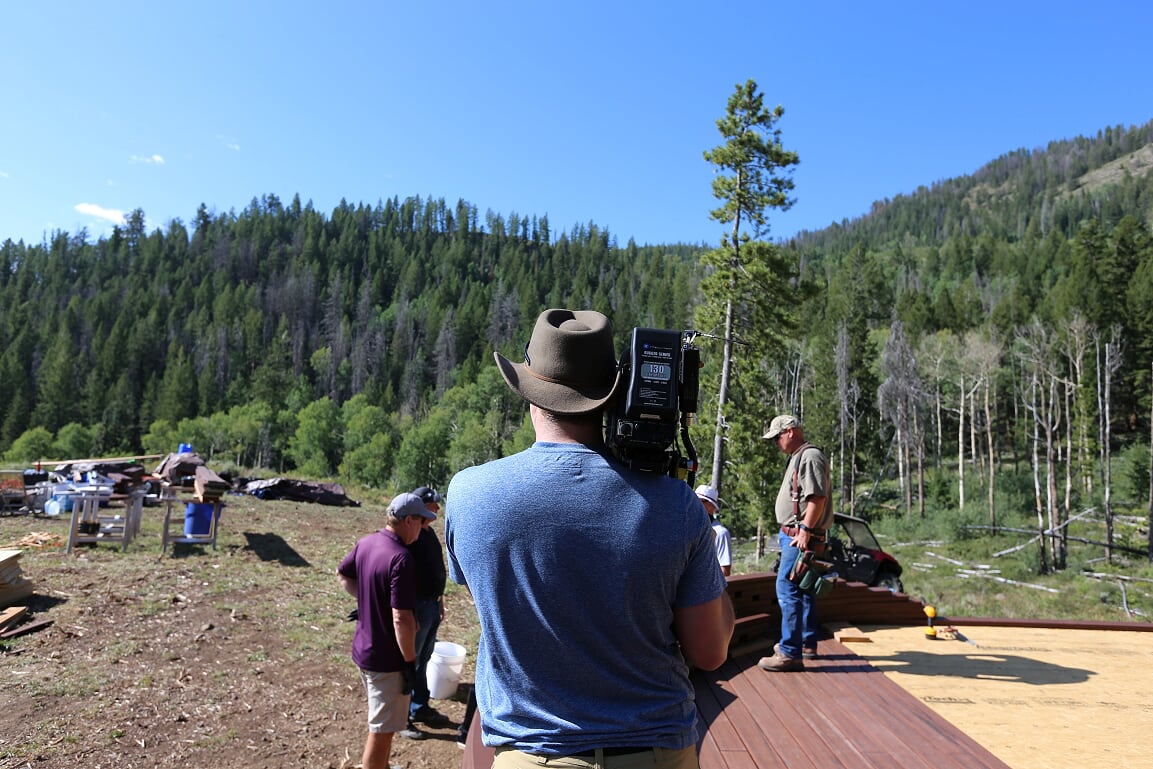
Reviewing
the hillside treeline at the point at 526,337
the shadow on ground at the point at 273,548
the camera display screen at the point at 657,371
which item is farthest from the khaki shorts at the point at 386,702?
the hillside treeline at the point at 526,337

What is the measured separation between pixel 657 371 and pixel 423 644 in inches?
204

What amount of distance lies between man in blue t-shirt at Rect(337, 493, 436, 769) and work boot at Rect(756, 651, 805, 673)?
7.79 feet

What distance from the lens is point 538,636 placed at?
1.53 metres

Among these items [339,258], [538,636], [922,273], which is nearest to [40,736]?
[538,636]

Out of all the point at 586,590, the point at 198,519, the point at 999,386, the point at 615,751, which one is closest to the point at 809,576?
the point at 615,751

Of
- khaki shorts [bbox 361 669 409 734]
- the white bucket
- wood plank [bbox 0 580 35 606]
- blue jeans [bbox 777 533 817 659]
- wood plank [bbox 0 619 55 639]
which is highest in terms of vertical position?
blue jeans [bbox 777 533 817 659]

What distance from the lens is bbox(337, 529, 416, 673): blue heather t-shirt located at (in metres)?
4.14

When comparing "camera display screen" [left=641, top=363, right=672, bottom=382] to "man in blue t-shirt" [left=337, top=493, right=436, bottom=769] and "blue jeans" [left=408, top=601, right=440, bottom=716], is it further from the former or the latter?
"blue jeans" [left=408, top=601, right=440, bottom=716]

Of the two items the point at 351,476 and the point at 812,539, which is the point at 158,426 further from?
the point at 812,539

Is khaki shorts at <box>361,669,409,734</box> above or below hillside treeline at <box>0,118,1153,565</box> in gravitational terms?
below

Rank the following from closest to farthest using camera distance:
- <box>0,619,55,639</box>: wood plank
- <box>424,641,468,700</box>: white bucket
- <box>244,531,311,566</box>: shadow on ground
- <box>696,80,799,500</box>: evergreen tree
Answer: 1. <box>424,641,468,700</box>: white bucket
2. <box>0,619,55,639</box>: wood plank
3. <box>244,531,311,566</box>: shadow on ground
4. <box>696,80,799,500</box>: evergreen tree

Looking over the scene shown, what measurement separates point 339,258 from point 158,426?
62453 mm

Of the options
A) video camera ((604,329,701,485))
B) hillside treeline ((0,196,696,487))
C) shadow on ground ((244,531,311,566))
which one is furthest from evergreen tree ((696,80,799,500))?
hillside treeline ((0,196,696,487))

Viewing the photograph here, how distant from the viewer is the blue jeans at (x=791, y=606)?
15.4 feet
